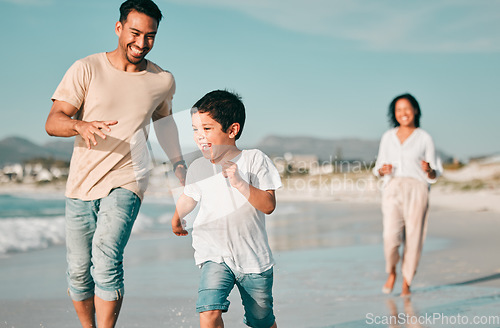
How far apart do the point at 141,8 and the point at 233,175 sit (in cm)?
132

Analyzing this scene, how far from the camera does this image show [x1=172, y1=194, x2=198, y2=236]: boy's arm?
9.02 ft

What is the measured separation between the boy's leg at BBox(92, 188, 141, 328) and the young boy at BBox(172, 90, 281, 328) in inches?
23.8

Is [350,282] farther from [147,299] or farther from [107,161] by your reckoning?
[107,161]

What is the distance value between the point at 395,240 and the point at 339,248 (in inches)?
120

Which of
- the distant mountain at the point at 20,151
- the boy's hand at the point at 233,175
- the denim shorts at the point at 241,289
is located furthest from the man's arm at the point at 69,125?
the distant mountain at the point at 20,151

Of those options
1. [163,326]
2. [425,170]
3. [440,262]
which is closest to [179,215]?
[163,326]

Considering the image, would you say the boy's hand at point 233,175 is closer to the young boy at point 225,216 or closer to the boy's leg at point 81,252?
the young boy at point 225,216

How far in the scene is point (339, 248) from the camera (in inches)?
336

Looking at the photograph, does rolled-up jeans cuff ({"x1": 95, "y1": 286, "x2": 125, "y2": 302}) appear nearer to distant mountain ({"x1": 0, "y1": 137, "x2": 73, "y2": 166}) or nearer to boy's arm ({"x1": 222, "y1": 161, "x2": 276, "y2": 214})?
boy's arm ({"x1": 222, "y1": 161, "x2": 276, "y2": 214})

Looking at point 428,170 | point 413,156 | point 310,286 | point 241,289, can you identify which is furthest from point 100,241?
point 413,156

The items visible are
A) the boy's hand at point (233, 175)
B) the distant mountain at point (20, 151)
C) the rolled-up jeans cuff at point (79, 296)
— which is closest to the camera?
the boy's hand at point (233, 175)

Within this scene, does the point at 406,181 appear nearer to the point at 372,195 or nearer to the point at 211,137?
the point at 211,137

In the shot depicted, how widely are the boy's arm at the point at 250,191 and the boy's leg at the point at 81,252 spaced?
1.14 m

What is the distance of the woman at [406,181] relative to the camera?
17.7 ft
